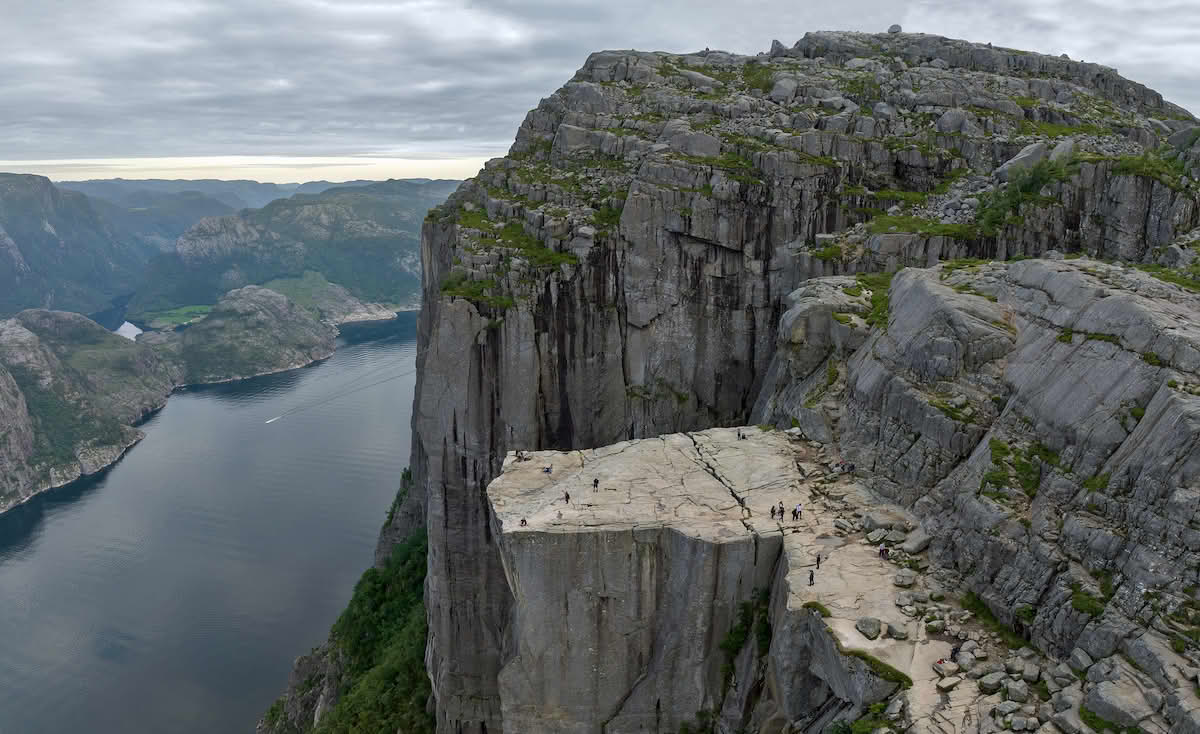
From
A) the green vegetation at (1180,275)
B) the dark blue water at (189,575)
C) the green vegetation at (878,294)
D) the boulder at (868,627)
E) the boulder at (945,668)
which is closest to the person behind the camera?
the boulder at (945,668)

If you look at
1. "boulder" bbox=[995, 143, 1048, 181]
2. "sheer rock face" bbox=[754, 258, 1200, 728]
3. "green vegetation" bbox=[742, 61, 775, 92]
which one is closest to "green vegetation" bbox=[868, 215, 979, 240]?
"boulder" bbox=[995, 143, 1048, 181]

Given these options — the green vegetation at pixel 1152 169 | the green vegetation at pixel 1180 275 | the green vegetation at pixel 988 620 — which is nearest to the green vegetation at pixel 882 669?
the green vegetation at pixel 988 620

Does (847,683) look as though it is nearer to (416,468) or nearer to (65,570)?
(416,468)

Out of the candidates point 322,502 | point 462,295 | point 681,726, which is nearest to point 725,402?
point 462,295

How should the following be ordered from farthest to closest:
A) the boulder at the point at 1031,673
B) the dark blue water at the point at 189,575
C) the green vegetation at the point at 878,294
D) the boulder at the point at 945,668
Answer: the dark blue water at the point at 189,575 < the green vegetation at the point at 878,294 < the boulder at the point at 945,668 < the boulder at the point at 1031,673

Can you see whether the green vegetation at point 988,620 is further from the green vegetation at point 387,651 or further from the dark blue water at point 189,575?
the dark blue water at point 189,575

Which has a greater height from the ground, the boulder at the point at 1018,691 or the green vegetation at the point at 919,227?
the green vegetation at the point at 919,227
